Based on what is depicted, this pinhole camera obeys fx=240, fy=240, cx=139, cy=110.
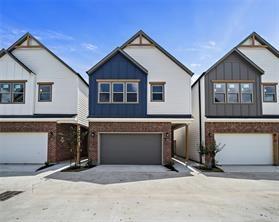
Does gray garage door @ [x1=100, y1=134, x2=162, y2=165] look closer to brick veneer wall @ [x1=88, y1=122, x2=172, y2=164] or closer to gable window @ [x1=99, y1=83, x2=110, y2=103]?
brick veneer wall @ [x1=88, y1=122, x2=172, y2=164]

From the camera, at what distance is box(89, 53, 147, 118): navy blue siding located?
1605cm

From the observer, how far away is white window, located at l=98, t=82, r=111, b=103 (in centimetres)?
1619

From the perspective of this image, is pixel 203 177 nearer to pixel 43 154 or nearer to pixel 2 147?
pixel 43 154

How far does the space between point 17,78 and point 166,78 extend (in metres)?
10.4

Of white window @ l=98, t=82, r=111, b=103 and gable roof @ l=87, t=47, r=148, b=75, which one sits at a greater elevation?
gable roof @ l=87, t=47, r=148, b=75

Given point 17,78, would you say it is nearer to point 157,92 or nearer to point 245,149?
point 157,92

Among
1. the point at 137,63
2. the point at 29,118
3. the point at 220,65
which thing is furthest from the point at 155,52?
the point at 29,118

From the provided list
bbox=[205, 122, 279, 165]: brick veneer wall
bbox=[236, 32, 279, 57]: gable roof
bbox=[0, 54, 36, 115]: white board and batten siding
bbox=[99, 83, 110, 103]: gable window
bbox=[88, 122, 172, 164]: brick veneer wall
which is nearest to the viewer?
bbox=[88, 122, 172, 164]: brick veneer wall

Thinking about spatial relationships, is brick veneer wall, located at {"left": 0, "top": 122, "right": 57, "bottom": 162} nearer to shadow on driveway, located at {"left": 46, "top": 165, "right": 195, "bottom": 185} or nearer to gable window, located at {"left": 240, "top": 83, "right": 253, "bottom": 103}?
shadow on driveway, located at {"left": 46, "top": 165, "right": 195, "bottom": 185}

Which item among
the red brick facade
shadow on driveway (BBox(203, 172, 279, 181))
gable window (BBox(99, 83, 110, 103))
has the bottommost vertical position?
shadow on driveway (BBox(203, 172, 279, 181))

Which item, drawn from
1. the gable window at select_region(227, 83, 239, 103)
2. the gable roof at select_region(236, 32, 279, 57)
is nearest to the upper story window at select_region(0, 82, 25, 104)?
the gable window at select_region(227, 83, 239, 103)

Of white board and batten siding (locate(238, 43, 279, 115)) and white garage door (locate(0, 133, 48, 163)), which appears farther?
white board and batten siding (locate(238, 43, 279, 115))

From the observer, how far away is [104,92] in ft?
53.4

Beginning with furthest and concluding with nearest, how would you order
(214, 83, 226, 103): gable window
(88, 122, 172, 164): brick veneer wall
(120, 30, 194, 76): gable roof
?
(120, 30, 194, 76): gable roof < (214, 83, 226, 103): gable window < (88, 122, 172, 164): brick veneer wall
